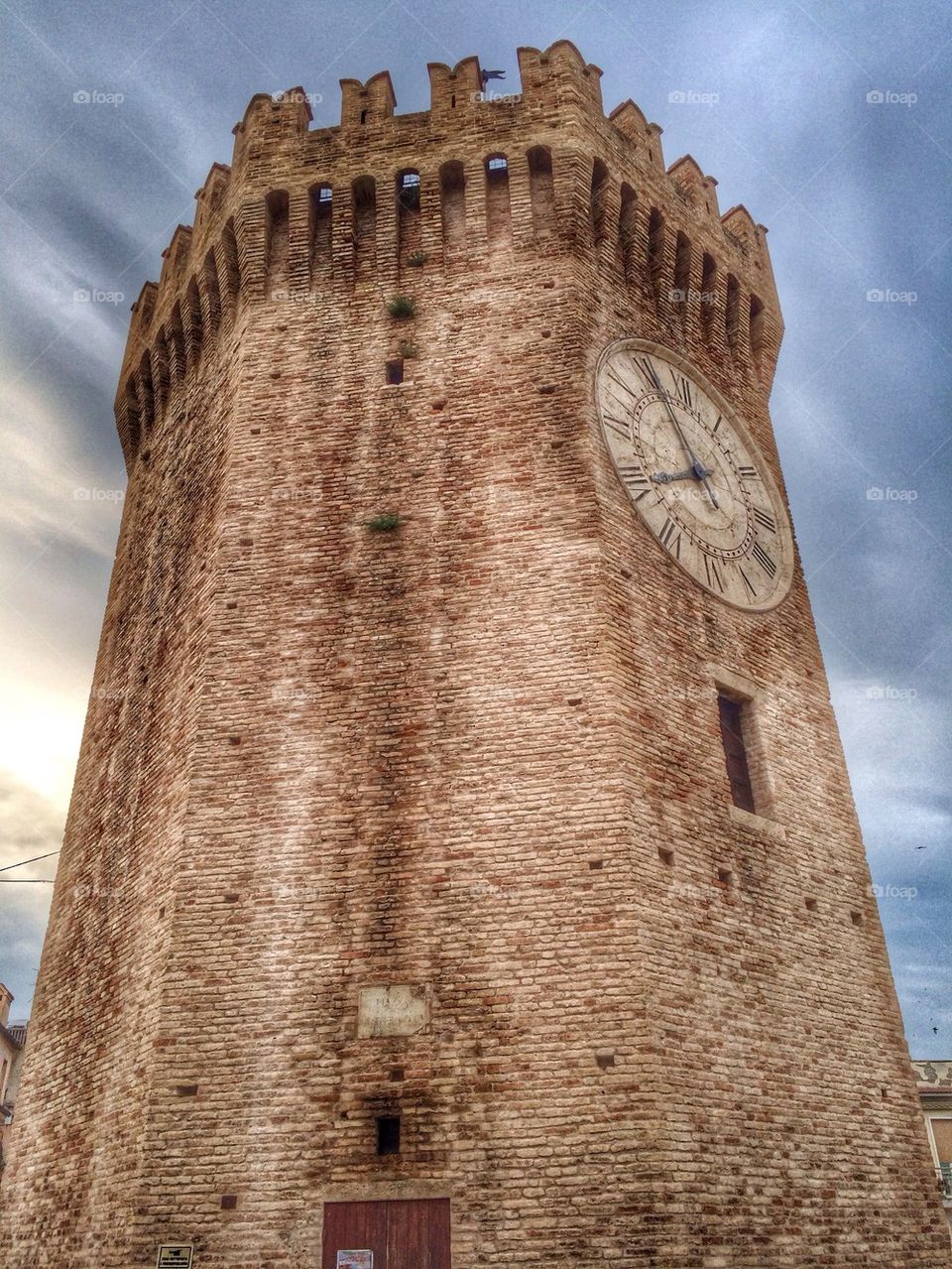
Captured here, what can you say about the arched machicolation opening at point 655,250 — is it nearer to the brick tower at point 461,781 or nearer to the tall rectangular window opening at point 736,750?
the brick tower at point 461,781

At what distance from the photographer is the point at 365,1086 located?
323 inches

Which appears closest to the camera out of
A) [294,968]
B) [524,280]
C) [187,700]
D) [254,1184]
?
[254,1184]

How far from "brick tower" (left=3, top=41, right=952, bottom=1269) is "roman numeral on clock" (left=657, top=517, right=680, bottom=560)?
0.16 feet

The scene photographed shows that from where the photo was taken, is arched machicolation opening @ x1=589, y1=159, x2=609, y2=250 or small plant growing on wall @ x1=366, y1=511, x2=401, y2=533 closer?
small plant growing on wall @ x1=366, y1=511, x2=401, y2=533

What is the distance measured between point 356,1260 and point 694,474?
29.5ft

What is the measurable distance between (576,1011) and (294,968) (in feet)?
8.02

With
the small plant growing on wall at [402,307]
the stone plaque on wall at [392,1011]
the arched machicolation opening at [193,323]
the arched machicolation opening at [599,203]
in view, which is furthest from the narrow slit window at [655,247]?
the stone plaque on wall at [392,1011]

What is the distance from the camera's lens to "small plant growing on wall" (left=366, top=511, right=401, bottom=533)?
35.9ft

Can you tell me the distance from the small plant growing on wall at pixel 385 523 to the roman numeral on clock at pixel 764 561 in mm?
4756

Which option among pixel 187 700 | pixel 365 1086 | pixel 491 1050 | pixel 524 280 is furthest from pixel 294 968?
pixel 524 280

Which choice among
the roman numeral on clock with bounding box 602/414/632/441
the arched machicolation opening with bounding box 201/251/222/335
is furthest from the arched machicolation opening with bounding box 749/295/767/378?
the arched machicolation opening with bounding box 201/251/222/335

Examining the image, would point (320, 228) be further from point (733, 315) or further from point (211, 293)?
point (733, 315)

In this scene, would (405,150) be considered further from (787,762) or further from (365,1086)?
(365,1086)

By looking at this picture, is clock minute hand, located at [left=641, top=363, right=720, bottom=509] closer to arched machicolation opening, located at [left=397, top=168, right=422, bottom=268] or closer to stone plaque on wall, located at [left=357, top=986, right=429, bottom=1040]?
arched machicolation opening, located at [left=397, top=168, right=422, bottom=268]
